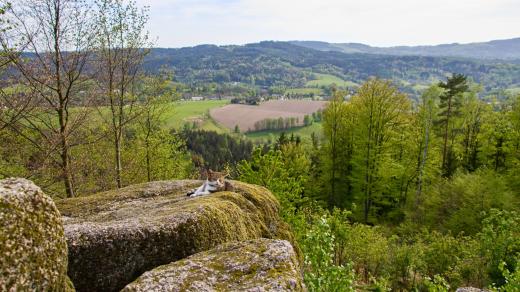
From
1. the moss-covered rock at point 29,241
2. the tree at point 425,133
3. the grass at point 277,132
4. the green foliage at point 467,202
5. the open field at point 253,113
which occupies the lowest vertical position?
the grass at point 277,132

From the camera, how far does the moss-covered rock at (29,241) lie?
198 inches

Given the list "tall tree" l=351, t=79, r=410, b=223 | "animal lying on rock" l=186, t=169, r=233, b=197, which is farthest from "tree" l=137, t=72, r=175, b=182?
"tall tree" l=351, t=79, r=410, b=223

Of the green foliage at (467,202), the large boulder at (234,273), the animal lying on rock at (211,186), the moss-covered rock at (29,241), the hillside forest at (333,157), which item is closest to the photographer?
the moss-covered rock at (29,241)

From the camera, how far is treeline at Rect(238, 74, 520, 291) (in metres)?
24.1

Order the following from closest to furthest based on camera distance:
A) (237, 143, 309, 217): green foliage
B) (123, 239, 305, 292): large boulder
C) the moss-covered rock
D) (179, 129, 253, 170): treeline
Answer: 1. the moss-covered rock
2. (123, 239, 305, 292): large boulder
3. (237, 143, 309, 217): green foliage
4. (179, 129, 253, 170): treeline

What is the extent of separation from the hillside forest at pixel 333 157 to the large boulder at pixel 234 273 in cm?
92

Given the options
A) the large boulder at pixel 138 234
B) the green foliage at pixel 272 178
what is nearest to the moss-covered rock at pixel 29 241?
the large boulder at pixel 138 234

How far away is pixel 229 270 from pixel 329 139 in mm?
39538

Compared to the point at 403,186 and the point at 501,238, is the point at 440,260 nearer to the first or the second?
the point at 501,238

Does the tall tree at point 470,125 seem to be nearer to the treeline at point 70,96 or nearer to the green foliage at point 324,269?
the treeline at point 70,96

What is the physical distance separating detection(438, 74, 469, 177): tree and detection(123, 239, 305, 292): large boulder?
141ft

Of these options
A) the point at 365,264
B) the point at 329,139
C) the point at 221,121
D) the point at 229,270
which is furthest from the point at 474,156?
the point at 221,121

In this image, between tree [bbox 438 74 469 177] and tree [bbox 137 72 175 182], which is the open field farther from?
tree [bbox 137 72 175 182]

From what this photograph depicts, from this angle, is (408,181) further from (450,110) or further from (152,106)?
(152,106)
